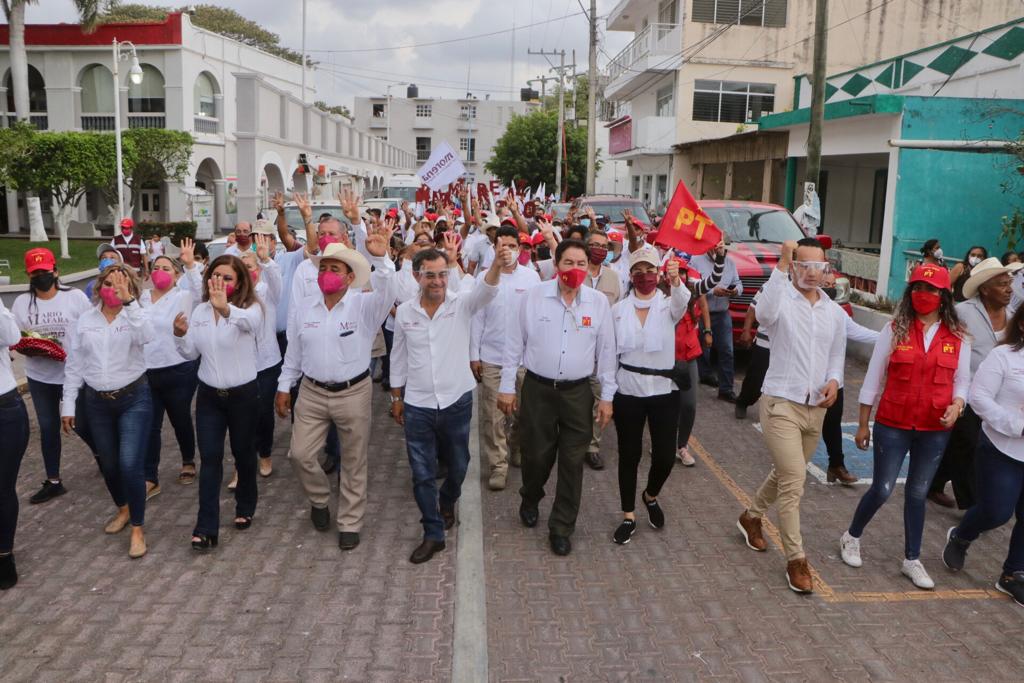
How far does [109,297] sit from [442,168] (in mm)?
7853

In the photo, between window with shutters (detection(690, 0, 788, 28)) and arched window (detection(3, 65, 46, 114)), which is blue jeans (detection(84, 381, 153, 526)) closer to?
window with shutters (detection(690, 0, 788, 28))

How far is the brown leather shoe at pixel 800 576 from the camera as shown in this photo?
4961 millimetres

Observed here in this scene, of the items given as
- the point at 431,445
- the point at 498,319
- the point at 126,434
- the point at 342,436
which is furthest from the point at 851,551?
the point at 126,434

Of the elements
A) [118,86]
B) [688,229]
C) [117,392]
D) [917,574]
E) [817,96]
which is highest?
[118,86]

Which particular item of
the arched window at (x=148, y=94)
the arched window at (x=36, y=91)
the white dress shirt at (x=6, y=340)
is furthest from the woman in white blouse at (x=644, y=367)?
the arched window at (x=36, y=91)

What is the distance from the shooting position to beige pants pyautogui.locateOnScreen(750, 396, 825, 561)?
508 cm

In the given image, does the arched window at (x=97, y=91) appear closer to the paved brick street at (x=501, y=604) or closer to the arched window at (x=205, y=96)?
the arched window at (x=205, y=96)

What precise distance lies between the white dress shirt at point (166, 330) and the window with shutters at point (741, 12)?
29.5m

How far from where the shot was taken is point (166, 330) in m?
6.12

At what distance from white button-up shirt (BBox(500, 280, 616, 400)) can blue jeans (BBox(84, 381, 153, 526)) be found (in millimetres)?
2329

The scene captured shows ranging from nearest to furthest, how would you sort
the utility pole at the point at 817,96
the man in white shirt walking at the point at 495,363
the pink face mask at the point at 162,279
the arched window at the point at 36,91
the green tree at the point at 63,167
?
the pink face mask at the point at 162,279
the man in white shirt walking at the point at 495,363
the utility pole at the point at 817,96
the green tree at the point at 63,167
the arched window at the point at 36,91

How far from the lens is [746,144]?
24500 mm

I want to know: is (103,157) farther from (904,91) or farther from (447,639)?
(447,639)

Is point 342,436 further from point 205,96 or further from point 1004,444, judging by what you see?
point 205,96
